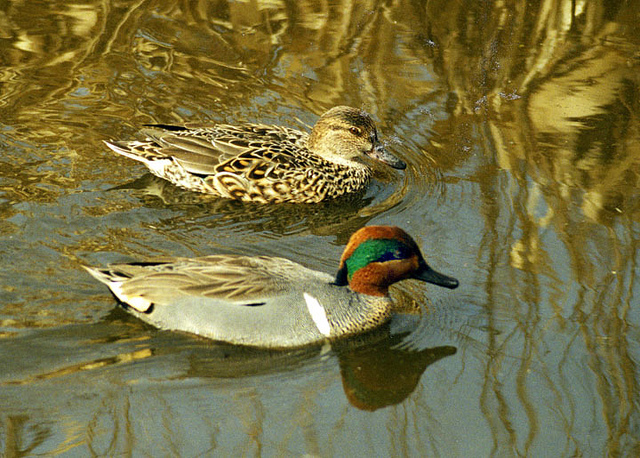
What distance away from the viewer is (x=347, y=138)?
8.15m

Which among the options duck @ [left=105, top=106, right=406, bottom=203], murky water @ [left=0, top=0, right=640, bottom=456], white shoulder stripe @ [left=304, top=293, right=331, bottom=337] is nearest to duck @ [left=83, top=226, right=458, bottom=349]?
white shoulder stripe @ [left=304, top=293, right=331, bottom=337]

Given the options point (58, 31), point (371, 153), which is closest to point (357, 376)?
point (371, 153)

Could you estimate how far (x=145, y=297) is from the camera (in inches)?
229

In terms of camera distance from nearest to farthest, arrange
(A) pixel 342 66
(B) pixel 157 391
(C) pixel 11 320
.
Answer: (B) pixel 157 391
(C) pixel 11 320
(A) pixel 342 66

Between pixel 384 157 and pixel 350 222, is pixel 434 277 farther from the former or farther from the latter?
pixel 384 157

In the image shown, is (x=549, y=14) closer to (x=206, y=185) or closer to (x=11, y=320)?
(x=206, y=185)

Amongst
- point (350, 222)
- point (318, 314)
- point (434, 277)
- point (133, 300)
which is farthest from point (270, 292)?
point (350, 222)

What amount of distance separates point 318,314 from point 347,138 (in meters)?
2.70

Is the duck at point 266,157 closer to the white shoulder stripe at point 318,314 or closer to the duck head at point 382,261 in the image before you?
the duck head at point 382,261

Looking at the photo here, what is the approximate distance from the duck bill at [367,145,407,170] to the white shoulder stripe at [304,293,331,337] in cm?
252

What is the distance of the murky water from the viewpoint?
5148 mm

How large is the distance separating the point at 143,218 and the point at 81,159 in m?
1.12

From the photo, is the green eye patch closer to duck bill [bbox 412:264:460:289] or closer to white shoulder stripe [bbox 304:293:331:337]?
duck bill [bbox 412:264:460:289]

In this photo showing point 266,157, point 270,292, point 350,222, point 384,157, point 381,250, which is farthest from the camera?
point 384,157
